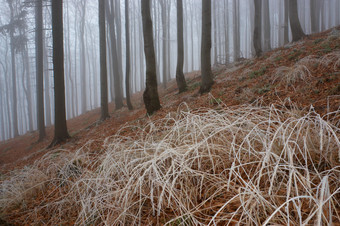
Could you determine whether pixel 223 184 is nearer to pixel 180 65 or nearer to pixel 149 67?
pixel 149 67

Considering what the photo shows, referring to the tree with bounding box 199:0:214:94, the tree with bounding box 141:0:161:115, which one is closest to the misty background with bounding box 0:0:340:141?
the tree with bounding box 141:0:161:115

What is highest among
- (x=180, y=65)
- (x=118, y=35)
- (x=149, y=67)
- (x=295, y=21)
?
(x=118, y=35)

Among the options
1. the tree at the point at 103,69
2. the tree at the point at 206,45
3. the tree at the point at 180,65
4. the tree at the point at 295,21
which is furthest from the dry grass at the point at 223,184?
the tree at the point at 295,21

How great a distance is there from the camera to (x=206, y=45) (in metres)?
7.34

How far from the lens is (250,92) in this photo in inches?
198

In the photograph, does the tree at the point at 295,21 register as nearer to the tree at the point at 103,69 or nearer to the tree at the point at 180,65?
the tree at the point at 180,65

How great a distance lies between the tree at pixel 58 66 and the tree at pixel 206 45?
5.80 metres

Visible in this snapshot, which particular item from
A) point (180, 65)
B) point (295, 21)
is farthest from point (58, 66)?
point (295, 21)

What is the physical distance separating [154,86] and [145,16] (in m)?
2.51

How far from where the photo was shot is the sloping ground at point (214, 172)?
118 centimetres

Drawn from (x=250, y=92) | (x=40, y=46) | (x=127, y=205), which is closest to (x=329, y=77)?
(x=250, y=92)

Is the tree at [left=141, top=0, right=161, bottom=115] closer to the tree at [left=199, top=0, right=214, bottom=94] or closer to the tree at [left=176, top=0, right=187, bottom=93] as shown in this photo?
the tree at [left=199, top=0, right=214, bottom=94]

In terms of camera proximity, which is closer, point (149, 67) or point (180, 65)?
point (149, 67)

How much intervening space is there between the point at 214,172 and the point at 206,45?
6725mm
